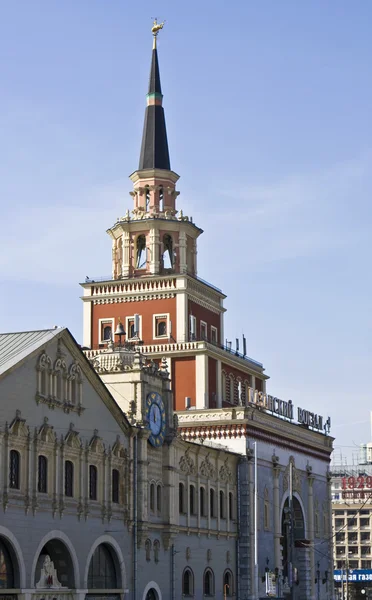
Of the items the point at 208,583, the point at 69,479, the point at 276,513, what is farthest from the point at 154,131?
the point at 69,479

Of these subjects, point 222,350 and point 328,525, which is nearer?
point 222,350

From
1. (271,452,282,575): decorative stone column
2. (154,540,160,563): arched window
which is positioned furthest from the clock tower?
(154,540,160,563): arched window

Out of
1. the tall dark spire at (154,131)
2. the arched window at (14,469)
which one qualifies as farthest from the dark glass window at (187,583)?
the tall dark spire at (154,131)

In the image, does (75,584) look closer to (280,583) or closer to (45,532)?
(45,532)

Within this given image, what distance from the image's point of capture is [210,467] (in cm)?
8200

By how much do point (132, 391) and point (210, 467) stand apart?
47.5ft

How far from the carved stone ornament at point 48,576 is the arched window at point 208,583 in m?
22.6

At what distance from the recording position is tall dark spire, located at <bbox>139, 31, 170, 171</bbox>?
99.0 meters

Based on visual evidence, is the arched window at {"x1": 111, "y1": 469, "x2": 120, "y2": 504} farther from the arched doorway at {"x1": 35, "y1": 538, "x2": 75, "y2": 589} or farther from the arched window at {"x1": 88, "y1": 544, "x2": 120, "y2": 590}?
the arched doorway at {"x1": 35, "y1": 538, "x2": 75, "y2": 589}

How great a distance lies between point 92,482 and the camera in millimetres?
63406

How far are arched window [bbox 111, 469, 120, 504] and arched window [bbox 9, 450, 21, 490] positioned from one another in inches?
437

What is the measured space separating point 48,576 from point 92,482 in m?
6.80


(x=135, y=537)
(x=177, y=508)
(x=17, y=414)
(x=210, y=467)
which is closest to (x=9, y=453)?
(x=17, y=414)

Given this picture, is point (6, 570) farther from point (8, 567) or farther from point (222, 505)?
point (222, 505)
